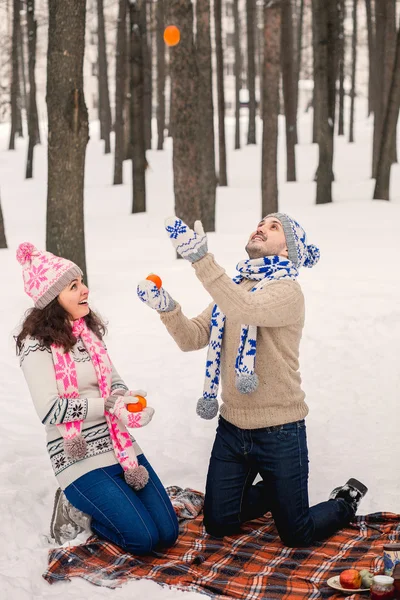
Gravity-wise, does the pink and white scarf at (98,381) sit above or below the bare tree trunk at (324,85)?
below

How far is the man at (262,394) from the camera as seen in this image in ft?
12.8

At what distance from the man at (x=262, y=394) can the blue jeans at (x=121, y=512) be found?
30 centimetres

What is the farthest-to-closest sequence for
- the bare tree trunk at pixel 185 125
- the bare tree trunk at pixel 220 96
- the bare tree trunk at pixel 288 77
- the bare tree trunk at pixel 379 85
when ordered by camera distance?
1. the bare tree trunk at pixel 288 77
2. the bare tree trunk at pixel 220 96
3. the bare tree trunk at pixel 379 85
4. the bare tree trunk at pixel 185 125

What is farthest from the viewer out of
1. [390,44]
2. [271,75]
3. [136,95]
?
[390,44]

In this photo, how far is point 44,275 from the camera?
3.91 metres

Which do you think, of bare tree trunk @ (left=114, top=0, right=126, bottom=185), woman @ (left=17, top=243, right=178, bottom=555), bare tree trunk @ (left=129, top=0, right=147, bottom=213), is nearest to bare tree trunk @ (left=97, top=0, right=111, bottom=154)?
bare tree trunk @ (left=114, top=0, right=126, bottom=185)

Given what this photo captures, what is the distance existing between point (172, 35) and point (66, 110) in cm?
281

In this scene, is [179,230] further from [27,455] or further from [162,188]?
[162,188]

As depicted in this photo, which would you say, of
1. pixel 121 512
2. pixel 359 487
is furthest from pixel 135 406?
pixel 359 487

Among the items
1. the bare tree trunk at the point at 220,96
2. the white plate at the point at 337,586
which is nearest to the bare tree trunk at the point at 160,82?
the bare tree trunk at the point at 220,96

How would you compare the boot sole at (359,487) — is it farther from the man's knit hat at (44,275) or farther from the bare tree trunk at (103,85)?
the bare tree trunk at (103,85)

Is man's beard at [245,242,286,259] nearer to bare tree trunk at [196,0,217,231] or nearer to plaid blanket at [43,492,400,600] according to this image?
plaid blanket at [43,492,400,600]

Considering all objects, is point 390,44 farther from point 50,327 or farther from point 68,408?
point 68,408

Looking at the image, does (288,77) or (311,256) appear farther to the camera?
(288,77)
